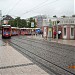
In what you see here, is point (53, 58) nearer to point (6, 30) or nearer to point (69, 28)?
point (69, 28)

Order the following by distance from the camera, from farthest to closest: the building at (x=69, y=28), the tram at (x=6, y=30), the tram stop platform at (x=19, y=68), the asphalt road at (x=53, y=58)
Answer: the tram at (x=6, y=30), the building at (x=69, y=28), the asphalt road at (x=53, y=58), the tram stop platform at (x=19, y=68)

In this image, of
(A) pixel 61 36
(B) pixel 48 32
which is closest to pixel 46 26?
(B) pixel 48 32

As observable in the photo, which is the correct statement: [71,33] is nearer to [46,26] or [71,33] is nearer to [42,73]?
[46,26]

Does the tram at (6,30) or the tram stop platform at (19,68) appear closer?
the tram stop platform at (19,68)

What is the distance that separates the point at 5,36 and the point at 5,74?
2042 inches

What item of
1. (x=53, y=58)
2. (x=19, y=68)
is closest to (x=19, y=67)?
(x=19, y=68)

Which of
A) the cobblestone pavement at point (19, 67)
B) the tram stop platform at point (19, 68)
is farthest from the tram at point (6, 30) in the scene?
the tram stop platform at point (19, 68)

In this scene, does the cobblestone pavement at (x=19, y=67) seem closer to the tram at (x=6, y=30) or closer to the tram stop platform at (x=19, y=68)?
the tram stop platform at (x=19, y=68)

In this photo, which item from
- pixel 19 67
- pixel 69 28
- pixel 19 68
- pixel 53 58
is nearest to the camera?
pixel 19 68

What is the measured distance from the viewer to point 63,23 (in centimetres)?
5591

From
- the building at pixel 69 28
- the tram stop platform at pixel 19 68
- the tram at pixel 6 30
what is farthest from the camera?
the tram at pixel 6 30

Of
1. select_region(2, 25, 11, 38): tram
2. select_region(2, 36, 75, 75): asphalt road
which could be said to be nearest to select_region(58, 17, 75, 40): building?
select_region(2, 25, 11, 38): tram

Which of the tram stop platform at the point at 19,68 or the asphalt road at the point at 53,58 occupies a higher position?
the tram stop platform at the point at 19,68

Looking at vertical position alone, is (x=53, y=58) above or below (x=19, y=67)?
below
